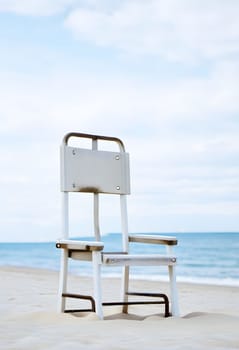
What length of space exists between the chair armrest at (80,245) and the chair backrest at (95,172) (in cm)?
14

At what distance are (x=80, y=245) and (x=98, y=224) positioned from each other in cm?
65

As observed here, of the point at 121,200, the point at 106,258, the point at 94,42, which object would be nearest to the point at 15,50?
the point at 94,42

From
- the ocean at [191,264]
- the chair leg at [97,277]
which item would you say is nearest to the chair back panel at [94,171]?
the chair leg at [97,277]

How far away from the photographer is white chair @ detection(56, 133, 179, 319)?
4.00 metres

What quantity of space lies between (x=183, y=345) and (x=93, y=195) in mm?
1868

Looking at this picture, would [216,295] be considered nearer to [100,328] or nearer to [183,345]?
[100,328]

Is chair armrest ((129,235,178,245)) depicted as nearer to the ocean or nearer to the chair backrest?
the chair backrest

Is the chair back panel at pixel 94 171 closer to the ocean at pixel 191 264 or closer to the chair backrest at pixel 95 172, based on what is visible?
the chair backrest at pixel 95 172

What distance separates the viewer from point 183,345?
2.95 m

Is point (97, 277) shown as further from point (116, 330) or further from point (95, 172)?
point (95, 172)

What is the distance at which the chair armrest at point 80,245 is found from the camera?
393 centimetres

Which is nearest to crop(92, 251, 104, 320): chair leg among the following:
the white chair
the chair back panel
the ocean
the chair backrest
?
the white chair

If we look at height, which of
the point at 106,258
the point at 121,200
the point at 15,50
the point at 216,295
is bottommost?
the point at 216,295

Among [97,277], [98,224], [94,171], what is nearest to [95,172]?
[94,171]
